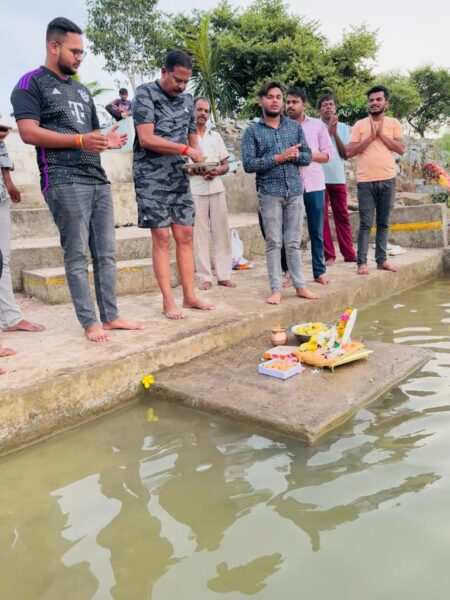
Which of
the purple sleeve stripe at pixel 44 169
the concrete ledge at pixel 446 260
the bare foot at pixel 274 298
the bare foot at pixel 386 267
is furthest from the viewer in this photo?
the concrete ledge at pixel 446 260

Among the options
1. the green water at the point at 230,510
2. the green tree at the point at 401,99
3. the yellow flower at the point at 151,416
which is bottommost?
the green water at the point at 230,510

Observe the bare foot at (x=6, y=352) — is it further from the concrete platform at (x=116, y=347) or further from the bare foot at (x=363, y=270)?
the bare foot at (x=363, y=270)

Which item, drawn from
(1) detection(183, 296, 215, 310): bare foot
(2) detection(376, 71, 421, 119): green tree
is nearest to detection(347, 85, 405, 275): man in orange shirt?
(1) detection(183, 296, 215, 310): bare foot

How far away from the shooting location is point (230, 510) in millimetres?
1839

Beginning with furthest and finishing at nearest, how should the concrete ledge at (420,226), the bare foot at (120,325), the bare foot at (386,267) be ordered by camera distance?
the concrete ledge at (420,226) < the bare foot at (386,267) < the bare foot at (120,325)

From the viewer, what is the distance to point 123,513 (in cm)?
187

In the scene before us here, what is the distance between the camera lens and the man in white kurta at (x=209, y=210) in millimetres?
4754

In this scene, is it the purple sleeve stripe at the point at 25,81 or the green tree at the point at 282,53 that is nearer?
the purple sleeve stripe at the point at 25,81

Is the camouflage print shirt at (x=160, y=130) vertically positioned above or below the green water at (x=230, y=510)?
above

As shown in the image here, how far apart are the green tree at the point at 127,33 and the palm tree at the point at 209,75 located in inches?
256

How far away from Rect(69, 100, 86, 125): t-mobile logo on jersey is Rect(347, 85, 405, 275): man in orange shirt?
10.1ft

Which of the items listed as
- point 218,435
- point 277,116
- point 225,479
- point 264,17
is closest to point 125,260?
point 277,116

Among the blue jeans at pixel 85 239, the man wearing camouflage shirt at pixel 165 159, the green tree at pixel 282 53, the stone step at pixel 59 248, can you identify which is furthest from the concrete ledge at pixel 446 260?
the green tree at pixel 282 53

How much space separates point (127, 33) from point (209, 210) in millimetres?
25329
